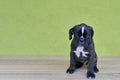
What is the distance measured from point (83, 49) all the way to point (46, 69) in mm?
268

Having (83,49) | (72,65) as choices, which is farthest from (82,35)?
(72,65)

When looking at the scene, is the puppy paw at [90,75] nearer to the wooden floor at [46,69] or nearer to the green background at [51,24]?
the wooden floor at [46,69]

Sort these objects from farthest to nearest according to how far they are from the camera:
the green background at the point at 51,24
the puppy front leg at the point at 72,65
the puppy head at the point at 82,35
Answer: the green background at the point at 51,24 < the puppy front leg at the point at 72,65 < the puppy head at the point at 82,35

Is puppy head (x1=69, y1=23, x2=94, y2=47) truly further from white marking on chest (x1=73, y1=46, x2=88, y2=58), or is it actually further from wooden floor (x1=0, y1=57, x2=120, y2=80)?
wooden floor (x1=0, y1=57, x2=120, y2=80)

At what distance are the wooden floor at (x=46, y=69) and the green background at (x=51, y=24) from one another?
0.29 feet

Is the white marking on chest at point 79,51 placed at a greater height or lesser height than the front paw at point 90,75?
greater

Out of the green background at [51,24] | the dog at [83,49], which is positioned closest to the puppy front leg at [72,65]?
the dog at [83,49]

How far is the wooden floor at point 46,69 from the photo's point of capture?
1641mm

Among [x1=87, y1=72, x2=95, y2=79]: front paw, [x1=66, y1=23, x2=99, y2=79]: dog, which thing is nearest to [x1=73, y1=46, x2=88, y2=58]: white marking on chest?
[x1=66, y1=23, x2=99, y2=79]: dog

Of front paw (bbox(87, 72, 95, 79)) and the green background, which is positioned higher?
the green background

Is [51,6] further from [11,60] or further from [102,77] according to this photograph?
[102,77]

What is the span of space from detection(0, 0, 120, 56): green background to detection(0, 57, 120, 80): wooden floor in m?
0.09

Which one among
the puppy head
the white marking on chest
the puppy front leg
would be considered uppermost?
the puppy head

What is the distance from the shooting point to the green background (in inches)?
77.7
